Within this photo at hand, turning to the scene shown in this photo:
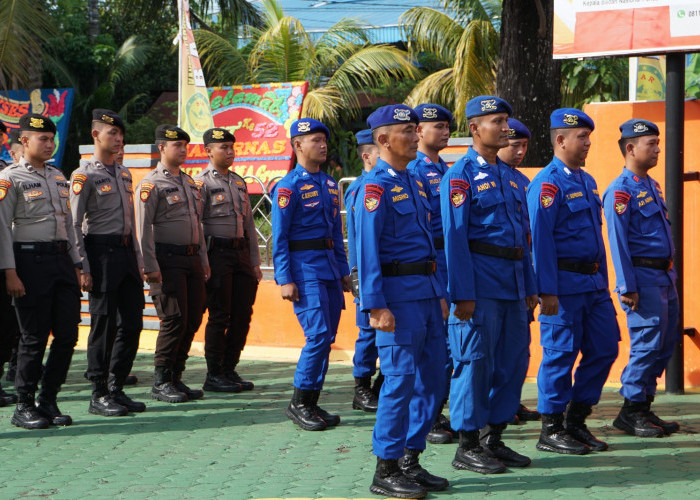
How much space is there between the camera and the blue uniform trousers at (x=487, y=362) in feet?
18.7

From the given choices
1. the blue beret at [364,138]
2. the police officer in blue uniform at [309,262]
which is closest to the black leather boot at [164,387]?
the police officer in blue uniform at [309,262]

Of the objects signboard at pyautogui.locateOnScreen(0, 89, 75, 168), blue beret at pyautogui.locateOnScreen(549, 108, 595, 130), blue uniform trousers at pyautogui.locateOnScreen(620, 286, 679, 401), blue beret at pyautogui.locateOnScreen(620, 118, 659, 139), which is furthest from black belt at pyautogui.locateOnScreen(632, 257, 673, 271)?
signboard at pyautogui.locateOnScreen(0, 89, 75, 168)

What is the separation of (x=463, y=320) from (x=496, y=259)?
43cm

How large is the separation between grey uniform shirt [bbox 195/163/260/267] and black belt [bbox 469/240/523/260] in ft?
11.0

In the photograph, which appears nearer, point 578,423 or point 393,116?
point 393,116

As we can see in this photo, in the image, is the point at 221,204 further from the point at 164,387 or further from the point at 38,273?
the point at 38,273

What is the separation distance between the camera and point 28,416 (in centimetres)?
716

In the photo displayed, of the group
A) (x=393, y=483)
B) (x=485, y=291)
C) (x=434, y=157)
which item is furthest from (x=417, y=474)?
(x=434, y=157)

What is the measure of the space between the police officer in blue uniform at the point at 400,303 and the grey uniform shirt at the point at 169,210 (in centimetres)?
299

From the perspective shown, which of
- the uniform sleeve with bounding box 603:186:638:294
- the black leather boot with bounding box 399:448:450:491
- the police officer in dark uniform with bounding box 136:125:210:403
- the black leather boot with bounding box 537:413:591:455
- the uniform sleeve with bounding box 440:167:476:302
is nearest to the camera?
the black leather boot with bounding box 399:448:450:491

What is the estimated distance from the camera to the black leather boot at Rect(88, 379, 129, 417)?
762cm

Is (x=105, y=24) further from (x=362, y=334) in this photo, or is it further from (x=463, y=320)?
(x=463, y=320)

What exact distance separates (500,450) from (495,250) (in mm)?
1230

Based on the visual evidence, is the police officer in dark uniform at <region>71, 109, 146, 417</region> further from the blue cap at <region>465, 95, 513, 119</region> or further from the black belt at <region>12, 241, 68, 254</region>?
the blue cap at <region>465, 95, 513, 119</region>
